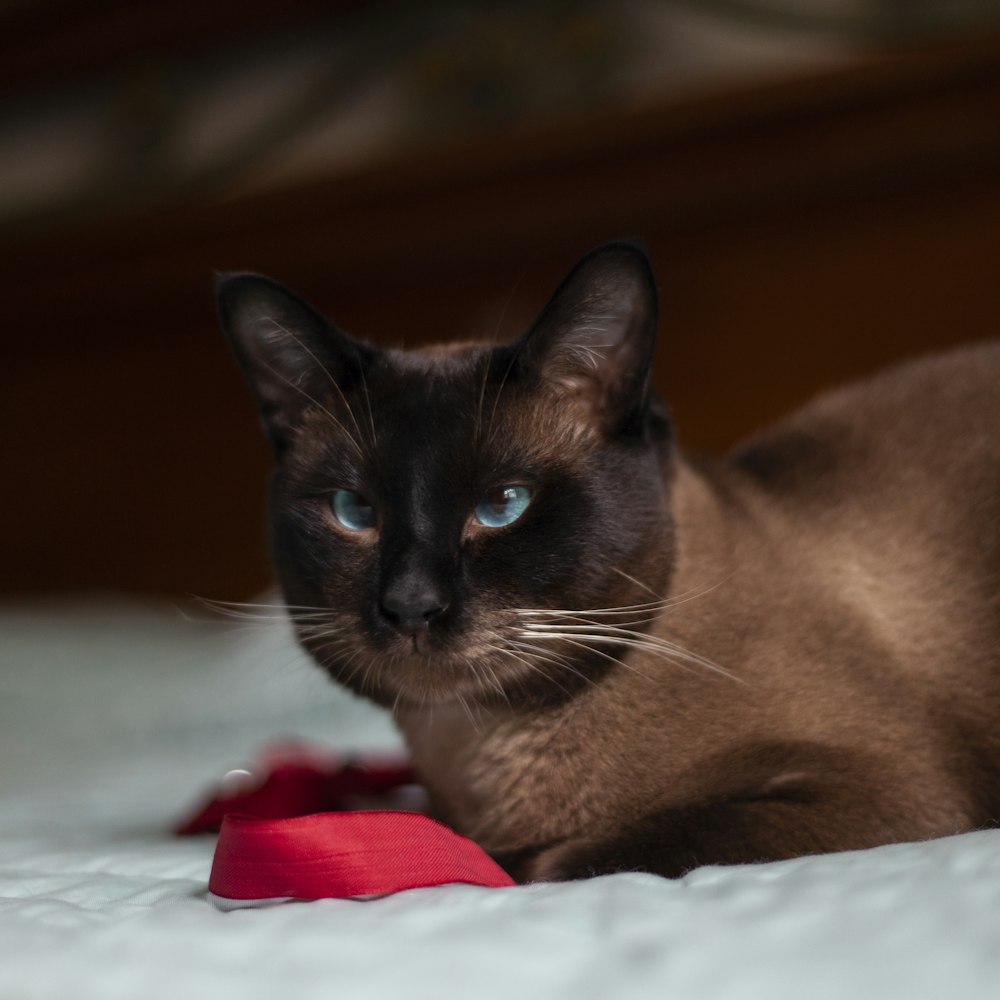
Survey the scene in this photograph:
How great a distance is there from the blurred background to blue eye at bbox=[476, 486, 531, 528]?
56.7 inches

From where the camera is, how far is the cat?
88 centimetres

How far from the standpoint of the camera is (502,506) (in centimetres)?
94

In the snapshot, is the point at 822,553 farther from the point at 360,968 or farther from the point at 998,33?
the point at 998,33

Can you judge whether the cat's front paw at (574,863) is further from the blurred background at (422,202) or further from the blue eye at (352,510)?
the blurred background at (422,202)

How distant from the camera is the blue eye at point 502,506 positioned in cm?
94

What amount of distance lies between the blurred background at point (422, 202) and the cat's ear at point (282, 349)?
134cm

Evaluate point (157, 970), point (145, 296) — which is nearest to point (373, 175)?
point (145, 296)

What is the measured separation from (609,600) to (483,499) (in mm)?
146

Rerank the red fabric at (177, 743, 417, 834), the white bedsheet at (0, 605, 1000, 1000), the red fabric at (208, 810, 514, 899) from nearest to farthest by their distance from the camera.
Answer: the white bedsheet at (0, 605, 1000, 1000) < the red fabric at (208, 810, 514, 899) < the red fabric at (177, 743, 417, 834)

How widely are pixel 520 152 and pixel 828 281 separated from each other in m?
0.72

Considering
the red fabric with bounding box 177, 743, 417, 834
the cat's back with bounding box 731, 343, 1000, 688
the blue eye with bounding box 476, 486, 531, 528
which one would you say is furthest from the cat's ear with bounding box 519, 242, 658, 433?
the red fabric with bounding box 177, 743, 417, 834

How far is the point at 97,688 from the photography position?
2.16 m

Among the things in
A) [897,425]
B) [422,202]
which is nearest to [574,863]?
[897,425]

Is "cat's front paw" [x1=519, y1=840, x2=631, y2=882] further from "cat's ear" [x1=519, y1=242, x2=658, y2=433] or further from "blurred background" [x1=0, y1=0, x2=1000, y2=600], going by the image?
"blurred background" [x1=0, y1=0, x2=1000, y2=600]
